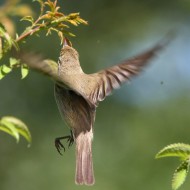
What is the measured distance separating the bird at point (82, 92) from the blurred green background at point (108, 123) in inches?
161

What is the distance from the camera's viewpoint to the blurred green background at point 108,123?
28.3 feet

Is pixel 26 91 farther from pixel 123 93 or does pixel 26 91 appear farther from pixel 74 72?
pixel 74 72

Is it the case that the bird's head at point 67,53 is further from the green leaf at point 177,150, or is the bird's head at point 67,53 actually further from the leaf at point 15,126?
the leaf at point 15,126

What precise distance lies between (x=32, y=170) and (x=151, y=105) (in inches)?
75.4

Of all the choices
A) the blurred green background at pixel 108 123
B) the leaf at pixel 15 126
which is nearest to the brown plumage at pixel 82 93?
the leaf at pixel 15 126

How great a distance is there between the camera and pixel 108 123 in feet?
31.8

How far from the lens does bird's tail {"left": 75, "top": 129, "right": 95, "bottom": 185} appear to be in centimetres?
388

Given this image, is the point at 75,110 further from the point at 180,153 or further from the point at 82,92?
the point at 180,153

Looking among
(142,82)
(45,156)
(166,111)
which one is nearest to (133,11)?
(142,82)

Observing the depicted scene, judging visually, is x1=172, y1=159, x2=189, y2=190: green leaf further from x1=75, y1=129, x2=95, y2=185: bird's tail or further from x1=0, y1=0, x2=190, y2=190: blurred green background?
x1=0, y1=0, x2=190, y2=190: blurred green background

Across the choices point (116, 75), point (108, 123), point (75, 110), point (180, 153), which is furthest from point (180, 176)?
point (108, 123)

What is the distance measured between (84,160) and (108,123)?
223 inches

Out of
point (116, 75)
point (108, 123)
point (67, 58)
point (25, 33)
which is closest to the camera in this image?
point (25, 33)

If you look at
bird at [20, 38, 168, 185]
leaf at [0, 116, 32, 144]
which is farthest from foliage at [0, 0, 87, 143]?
bird at [20, 38, 168, 185]
